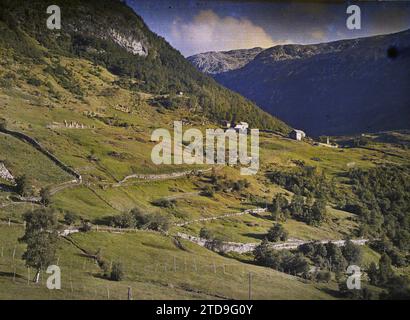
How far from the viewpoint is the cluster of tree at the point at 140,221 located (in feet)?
208

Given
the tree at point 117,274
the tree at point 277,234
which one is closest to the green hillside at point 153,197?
the tree at point 117,274

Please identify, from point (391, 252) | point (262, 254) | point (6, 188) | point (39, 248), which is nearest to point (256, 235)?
point (262, 254)

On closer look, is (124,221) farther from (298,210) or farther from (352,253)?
(298,210)

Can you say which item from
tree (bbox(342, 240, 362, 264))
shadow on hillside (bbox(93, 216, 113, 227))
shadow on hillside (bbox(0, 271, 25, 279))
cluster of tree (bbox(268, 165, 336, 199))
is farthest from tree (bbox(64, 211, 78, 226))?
cluster of tree (bbox(268, 165, 336, 199))

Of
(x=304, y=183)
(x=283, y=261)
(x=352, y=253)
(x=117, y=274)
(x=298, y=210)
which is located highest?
(x=304, y=183)

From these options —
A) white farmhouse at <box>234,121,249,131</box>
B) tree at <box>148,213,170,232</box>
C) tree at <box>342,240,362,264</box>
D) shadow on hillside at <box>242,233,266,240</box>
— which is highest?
white farmhouse at <box>234,121,249,131</box>

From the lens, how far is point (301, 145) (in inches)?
6649

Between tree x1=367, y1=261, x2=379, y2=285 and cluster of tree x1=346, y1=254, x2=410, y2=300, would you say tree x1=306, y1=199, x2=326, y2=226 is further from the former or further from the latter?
tree x1=367, y1=261, x2=379, y2=285

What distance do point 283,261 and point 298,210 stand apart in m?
33.2

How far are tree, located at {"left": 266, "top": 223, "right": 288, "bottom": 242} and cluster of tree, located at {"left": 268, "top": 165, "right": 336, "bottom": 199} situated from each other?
32519 millimetres

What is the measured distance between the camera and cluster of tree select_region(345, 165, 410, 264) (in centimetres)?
9806

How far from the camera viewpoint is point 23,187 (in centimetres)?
6538

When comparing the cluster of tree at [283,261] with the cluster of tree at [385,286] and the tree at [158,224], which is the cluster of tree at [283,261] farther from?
the tree at [158,224]

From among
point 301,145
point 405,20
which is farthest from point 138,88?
point 405,20
